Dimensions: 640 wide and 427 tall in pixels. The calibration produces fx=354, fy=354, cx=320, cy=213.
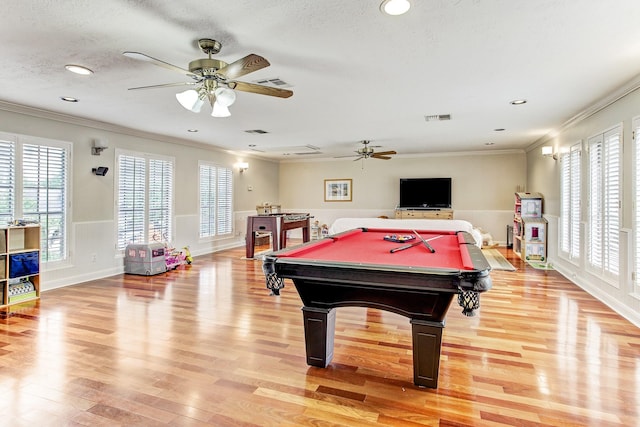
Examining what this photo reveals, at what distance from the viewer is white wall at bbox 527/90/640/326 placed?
3.57 metres

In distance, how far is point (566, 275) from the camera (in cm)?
541

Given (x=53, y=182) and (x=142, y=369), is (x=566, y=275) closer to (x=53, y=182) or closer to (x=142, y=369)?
(x=142, y=369)

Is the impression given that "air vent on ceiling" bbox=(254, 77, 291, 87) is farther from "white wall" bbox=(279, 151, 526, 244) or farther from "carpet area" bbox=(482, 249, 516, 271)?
"white wall" bbox=(279, 151, 526, 244)

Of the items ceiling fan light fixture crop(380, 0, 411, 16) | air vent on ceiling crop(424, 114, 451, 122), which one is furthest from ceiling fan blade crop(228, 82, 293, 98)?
air vent on ceiling crop(424, 114, 451, 122)

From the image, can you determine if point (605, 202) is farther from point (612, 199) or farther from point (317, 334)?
point (317, 334)

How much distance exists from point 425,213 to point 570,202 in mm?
4141

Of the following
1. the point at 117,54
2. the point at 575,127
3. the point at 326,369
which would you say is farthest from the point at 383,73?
the point at 575,127

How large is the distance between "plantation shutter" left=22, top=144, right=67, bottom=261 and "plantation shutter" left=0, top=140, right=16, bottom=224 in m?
0.12

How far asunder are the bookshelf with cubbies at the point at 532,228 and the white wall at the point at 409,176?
201 cm

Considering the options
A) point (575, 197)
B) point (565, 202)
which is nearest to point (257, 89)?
point (575, 197)

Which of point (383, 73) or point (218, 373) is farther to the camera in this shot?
point (383, 73)

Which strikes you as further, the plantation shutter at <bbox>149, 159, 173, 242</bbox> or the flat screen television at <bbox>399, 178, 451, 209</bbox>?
the flat screen television at <bbox>399, 178, 451, 209</bbox>

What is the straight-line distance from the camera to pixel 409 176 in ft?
32.0

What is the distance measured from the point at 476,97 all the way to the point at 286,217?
4.34 m
